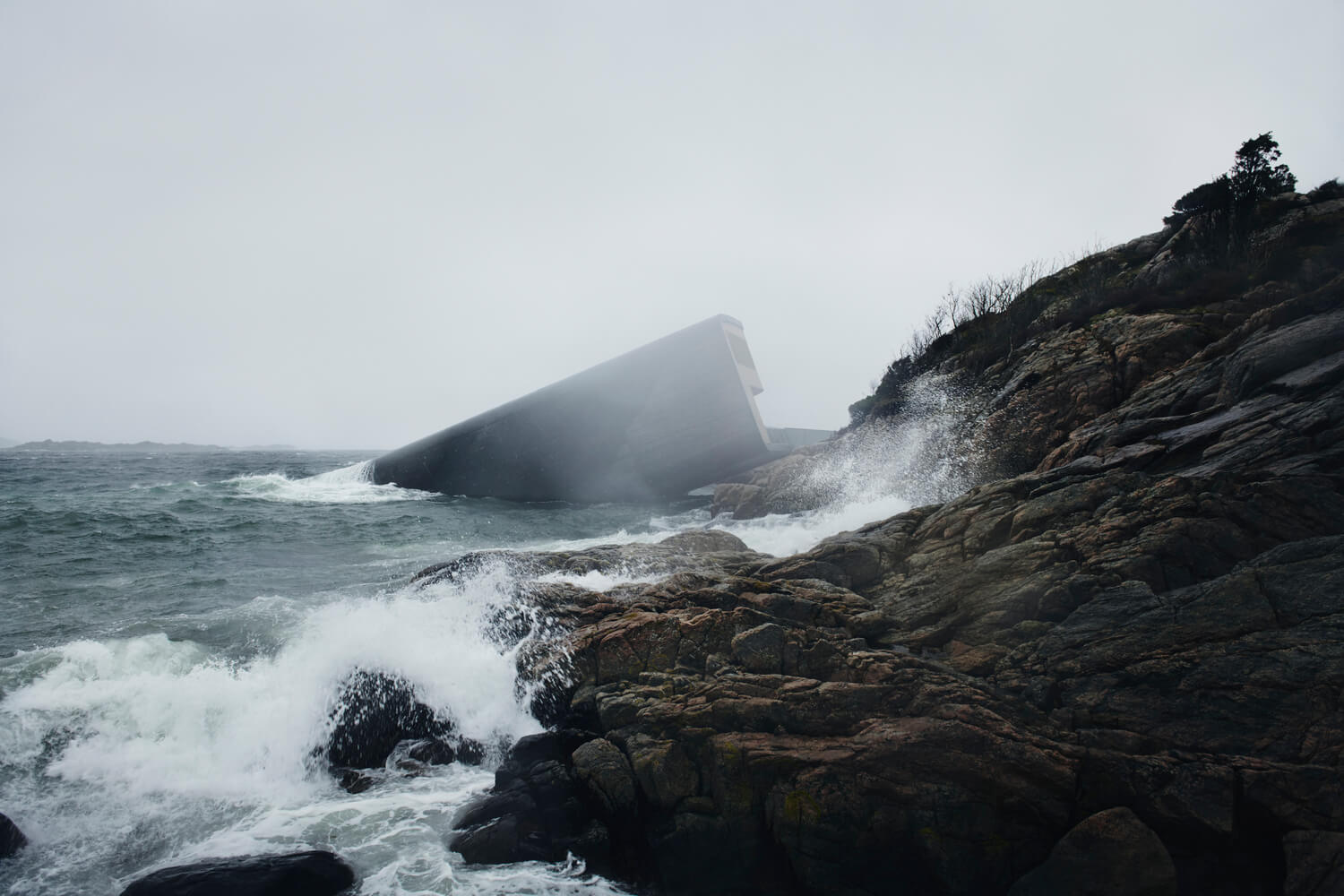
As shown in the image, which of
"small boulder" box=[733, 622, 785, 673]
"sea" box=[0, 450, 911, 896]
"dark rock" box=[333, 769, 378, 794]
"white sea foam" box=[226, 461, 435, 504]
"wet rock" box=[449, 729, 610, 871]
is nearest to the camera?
"wet rock" box=[449, 729, 610, 871]

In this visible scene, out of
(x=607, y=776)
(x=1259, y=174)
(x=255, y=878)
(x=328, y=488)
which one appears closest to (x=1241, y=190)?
(x=1259, y=174)

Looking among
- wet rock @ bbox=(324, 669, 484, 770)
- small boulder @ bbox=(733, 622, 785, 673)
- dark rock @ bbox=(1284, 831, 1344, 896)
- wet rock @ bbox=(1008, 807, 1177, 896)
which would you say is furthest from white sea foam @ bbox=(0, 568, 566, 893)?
dark rock @ bbox=(1284, 831, 1344, 896)

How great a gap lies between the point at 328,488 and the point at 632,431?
17901 millimetres

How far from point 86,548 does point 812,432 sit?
126 ft

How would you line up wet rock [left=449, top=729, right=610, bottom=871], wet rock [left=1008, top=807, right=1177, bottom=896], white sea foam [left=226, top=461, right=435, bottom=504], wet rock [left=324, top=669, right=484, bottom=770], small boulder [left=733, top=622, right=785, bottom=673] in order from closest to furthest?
wet rock [left=1008, top=807, right=1177, bottom=896]
wet rock [left=449, top=729, right=610, bottom=871]
small boulder [left=733, top=622, right=785, bottom=673]
wet rock [left=324, top=669, right=484, bottom=770]
white sea foam [left=226, top=461, right=435, bottom=504]

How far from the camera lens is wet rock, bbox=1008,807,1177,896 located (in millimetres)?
3748

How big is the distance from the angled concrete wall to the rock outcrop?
1594cm

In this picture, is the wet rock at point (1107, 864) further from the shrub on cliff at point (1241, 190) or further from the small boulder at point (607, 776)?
the shrub on cliff at point (1241, 190)

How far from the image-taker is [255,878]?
181 inches

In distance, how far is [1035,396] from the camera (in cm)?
1197

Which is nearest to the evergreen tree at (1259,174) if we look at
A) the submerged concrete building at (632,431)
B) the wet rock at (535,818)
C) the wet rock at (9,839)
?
the submerged concrete building at (632,431)

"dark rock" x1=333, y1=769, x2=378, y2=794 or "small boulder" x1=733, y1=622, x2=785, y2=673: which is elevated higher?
"small boulder" x1=733, y1=622, x2=785, y2=673

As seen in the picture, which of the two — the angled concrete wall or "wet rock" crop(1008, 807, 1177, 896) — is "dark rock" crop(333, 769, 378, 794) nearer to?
"wet rock" crop(1008, 807, 1177, 896)

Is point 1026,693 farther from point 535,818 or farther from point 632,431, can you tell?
point 632,431
